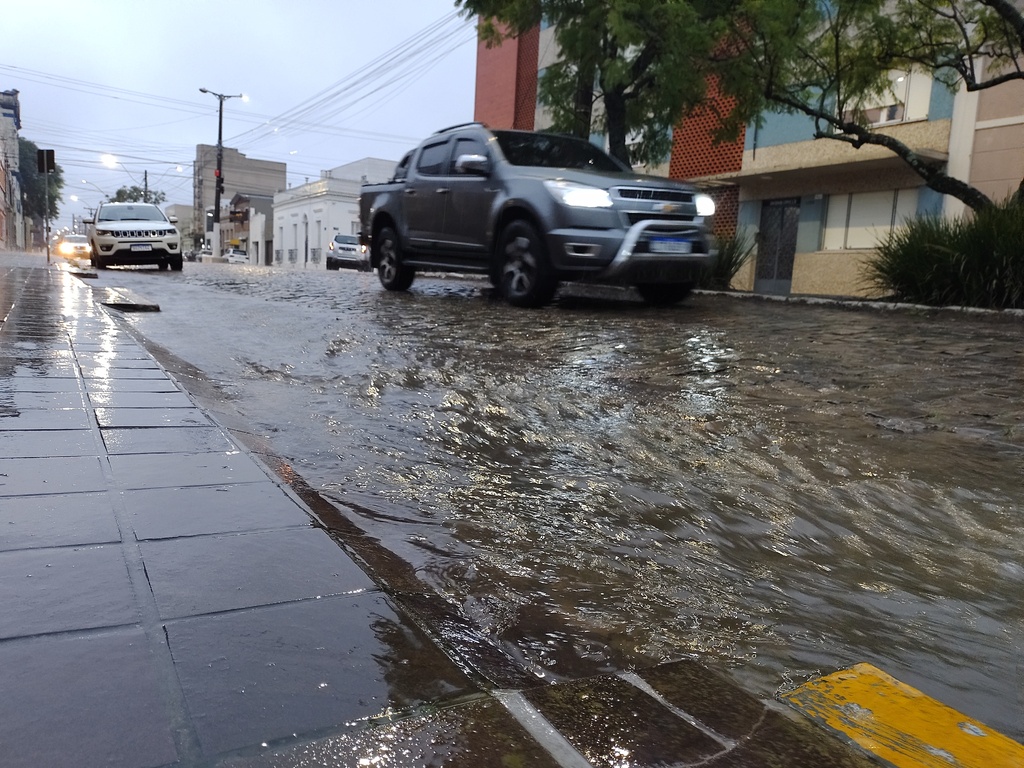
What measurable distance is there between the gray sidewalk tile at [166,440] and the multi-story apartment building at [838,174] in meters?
12.8

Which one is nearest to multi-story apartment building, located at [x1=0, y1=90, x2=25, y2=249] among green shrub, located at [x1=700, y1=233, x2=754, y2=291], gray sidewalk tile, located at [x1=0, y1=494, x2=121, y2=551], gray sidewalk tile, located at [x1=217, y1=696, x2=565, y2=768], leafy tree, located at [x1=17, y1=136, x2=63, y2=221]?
leafy tree, located at [x1=17, y1=136, x2=63, y2=221]

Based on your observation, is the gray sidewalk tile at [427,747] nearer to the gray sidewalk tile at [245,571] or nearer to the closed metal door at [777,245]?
the gray sidewalk tile at [245,571]

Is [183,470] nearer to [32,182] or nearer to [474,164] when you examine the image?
[474,164]

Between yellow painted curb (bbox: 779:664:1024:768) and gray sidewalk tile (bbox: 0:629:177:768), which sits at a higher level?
gray sidewalk tile (bbox: 0:629:177:768)

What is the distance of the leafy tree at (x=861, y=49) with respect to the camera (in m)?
10.4

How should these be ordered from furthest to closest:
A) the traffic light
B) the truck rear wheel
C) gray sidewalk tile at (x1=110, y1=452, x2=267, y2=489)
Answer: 1. the traffic light
2. the truck rear wheel
3. gray sidewalk tile at (x1=110, y1=452, x2=267, y2=489)

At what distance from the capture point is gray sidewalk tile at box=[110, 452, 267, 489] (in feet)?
8.16

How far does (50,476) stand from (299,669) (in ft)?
4.65

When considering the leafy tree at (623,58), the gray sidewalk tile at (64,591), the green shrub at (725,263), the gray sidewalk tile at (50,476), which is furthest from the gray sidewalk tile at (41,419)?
the leafy tree at (623,58)

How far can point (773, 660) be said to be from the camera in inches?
71.9

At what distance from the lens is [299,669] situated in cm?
148

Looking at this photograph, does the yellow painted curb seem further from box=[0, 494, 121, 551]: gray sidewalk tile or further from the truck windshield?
the truck windshield

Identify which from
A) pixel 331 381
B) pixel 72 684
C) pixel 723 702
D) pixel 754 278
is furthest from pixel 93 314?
pixel 754 278

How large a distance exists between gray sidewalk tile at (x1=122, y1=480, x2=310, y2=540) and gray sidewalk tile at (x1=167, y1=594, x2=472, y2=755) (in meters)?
0.51
